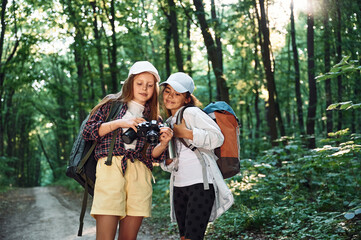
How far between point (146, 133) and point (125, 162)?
360mm

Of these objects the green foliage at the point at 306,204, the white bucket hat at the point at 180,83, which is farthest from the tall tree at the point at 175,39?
the white bucket hat at the point at 180,83

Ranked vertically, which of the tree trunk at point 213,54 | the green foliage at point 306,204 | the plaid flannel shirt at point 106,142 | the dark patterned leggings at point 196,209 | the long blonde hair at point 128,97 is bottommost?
the green foliage at point 306,204

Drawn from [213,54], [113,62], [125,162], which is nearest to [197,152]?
[125,162]

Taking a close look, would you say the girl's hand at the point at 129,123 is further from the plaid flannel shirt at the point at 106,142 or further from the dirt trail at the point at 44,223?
the dirt trail at the point at 44,223

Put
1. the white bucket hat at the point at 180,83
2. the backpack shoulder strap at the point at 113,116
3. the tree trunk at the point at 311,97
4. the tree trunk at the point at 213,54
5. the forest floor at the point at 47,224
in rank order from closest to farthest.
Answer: the backpack shoulder strap at the point at 113,116
the white bucket hat at the point at 180,83
the forest floor at the point at 47,224
the tree trunk at the point at 213,54
the tree trunk at the point at 311,97

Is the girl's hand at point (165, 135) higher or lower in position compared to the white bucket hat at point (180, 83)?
lower

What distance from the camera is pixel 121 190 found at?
9.52 feet

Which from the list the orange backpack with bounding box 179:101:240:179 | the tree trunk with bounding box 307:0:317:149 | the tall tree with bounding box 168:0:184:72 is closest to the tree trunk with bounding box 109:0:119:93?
the tall tree with bounding box 168:0:184:72

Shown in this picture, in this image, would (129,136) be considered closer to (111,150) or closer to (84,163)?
(111,150)

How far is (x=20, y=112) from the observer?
2723cm

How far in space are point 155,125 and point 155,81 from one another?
63cm

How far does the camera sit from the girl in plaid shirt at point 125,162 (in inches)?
112

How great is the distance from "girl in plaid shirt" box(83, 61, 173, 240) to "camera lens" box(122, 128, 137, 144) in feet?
0.17

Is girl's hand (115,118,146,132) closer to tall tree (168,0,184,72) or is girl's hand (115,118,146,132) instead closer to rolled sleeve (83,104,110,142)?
rolled sleeve (83,104,110,142)
